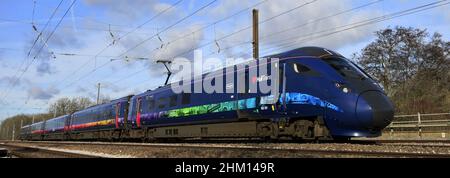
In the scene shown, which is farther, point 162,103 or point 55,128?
point 55,128

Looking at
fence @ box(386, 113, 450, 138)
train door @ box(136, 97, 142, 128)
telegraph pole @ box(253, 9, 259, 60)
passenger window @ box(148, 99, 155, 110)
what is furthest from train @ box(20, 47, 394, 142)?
fence @ box(386, 113, 450, 138)

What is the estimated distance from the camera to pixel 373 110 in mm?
12445

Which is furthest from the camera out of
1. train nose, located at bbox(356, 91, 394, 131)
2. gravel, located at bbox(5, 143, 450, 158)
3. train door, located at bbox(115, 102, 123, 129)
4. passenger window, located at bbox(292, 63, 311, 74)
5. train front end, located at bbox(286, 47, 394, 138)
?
train door, located at bbox(115, 102, 123, 129)

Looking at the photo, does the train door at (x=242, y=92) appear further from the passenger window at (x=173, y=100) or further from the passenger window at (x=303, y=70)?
the passenger window at (x=173, y=100)

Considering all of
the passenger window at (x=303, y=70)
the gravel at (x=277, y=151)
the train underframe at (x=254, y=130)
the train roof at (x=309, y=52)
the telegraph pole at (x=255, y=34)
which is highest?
the telegraph pole at (x=255, y=34)

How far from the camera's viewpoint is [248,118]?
601 inches

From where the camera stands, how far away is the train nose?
12.4 metres

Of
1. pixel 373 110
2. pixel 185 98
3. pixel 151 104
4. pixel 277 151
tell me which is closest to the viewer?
pixel 277 151

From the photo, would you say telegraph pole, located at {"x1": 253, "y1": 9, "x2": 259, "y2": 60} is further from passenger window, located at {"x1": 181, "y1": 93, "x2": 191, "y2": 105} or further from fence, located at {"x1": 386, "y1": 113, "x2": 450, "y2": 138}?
fence, located at {"x1": 386, "y1": 113, "x2": 450, "y2": 138}

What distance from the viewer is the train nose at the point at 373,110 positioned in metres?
12.4

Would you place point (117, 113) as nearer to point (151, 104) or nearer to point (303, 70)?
point (151, 104)

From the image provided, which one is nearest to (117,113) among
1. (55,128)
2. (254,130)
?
(254,130)

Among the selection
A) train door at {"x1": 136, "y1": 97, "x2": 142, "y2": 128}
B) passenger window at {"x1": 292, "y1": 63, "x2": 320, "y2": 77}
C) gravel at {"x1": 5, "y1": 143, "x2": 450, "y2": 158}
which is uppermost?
passenger window at {"x1": 292, "y1": 63, "x2": 320, "y2": 77}

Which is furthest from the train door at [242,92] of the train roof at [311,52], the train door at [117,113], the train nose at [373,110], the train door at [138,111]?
the train door at [117,113]
